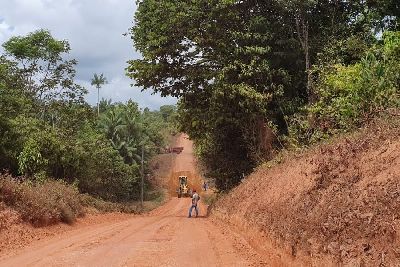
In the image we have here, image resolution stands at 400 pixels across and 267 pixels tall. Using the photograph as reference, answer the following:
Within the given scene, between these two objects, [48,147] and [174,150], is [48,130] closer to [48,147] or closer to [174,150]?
[48,147]

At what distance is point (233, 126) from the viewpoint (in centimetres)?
2645

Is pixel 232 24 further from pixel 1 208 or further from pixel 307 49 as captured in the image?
pixel 1 208

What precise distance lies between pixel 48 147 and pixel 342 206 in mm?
24544

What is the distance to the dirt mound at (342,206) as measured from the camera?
722 cm

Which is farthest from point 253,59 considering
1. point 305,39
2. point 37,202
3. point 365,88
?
point 37,202

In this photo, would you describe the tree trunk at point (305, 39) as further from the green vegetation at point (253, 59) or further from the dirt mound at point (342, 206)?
the dirt mound at point (342, 206)

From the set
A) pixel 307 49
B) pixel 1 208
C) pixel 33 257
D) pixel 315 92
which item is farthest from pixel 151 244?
pixel 307 49

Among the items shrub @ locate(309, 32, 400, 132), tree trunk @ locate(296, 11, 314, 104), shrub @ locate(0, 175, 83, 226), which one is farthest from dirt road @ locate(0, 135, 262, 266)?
tree trunk @ locate(296, 11, 314, 104)

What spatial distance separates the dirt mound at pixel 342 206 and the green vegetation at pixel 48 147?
11193mm

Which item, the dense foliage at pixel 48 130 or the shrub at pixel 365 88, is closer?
the shrub at pixel 365 88

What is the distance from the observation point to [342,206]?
28.9 feet

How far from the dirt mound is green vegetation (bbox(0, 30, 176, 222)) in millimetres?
11193

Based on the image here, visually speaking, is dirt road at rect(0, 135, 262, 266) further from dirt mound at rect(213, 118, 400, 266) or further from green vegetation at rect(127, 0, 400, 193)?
green vegetation at rect(127, 0, 400, 193)

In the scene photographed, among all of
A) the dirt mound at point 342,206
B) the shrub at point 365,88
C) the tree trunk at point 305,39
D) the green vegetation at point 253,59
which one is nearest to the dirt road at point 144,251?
the dirt mound at point 342,206
